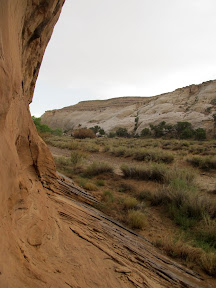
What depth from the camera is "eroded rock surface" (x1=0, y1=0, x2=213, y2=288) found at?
5.49 ft

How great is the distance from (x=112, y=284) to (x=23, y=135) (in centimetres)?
256

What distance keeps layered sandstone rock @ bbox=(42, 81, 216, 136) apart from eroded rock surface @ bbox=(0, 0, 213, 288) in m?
29.1

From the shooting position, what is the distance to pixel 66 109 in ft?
235

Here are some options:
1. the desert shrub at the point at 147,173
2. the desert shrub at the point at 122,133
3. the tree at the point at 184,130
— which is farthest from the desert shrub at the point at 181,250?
the desert shrub at the point at 122,133

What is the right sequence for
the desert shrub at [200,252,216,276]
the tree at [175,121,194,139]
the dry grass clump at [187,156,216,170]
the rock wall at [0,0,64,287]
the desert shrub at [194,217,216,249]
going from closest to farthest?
the rock wall at [0,0,64,287]
the desert shrub at [200,252,216,276]
the desert shrub at [194,217,216,249]
the dry grass clump at [187,156,216,170]
the tree at [175,121,194,139]

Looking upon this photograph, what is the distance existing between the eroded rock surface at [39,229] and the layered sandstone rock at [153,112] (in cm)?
2907

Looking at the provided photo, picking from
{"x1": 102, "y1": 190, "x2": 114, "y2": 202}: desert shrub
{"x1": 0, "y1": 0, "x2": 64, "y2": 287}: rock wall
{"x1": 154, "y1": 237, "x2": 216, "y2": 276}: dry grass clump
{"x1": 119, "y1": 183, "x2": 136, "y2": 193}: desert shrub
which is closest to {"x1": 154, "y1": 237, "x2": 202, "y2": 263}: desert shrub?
{"x1": 154, "y1": 237, "x2": 216, "y2": 276}: dry grass clump

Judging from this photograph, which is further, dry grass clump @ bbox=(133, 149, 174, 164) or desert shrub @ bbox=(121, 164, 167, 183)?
dry grass clump @ bbox=(133, 149, 174, 164)

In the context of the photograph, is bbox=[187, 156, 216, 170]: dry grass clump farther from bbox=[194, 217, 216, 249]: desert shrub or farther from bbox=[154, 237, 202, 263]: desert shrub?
bbox=[154, 237, 202, 263]: desert shrub

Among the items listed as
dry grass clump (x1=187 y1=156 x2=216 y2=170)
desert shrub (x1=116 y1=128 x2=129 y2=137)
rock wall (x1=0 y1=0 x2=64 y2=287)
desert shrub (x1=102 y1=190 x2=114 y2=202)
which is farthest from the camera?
desert shrub (x1=116 y1=128 x2=129 y2=137)

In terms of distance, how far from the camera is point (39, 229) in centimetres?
230

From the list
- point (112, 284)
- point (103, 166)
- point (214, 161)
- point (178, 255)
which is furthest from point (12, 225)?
point (214, 161)

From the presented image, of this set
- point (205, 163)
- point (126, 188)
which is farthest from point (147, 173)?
point (205, 163)

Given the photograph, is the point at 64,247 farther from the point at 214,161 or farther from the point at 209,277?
the point at 214,161
